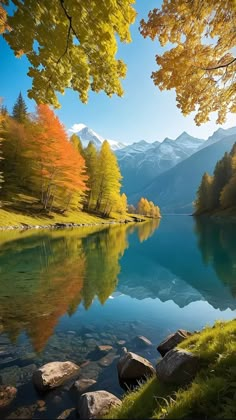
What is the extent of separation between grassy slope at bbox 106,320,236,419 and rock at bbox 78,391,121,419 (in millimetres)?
432

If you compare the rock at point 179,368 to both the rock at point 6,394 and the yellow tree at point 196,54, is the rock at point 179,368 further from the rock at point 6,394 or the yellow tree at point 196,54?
the yellow tree at point 196,54

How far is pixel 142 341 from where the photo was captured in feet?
27.9

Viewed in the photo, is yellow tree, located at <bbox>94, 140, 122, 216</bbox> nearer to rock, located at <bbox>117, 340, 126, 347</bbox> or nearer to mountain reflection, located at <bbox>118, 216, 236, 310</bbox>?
mountain reflection, located at <bbox>118, 216, 236, 310</bbox>

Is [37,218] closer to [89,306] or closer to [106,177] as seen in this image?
[106,177]

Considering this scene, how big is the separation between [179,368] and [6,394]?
3544mm

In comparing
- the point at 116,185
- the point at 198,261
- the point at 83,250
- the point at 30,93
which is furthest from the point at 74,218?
the point at 30,93

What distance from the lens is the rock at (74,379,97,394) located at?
19.1ft

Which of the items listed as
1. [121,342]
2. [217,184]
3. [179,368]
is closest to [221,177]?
[217,184]

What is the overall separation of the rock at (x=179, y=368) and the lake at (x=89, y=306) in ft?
4.70

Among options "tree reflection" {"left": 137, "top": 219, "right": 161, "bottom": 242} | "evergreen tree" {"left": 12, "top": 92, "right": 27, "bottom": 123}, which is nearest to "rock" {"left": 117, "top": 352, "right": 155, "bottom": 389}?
"tree reflection" {"left": 137, "top": 219, "right": 161, "bottom": 242}

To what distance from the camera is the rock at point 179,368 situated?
4973 millimetres

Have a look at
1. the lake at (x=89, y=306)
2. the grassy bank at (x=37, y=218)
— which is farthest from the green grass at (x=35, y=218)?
the lake at (x=89, y=306)

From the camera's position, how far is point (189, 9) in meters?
6.76

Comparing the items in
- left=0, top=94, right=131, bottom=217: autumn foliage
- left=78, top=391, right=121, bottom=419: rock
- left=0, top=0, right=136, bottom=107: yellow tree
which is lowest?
left=78, top=391, right=121, bottom=419: rock
